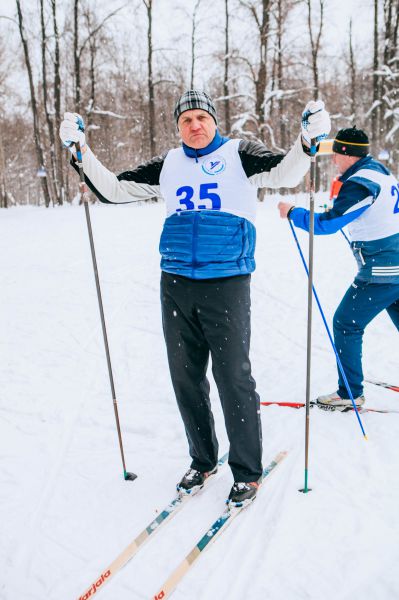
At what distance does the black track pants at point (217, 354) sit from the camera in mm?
2588

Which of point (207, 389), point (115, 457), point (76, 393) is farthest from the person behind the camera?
point (76, 393)

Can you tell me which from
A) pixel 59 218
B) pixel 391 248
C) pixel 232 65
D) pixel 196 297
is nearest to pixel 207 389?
pixel 196 297

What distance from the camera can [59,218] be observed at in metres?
15.3

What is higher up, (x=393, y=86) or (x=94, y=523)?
(x=393, y=86)

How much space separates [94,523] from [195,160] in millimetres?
2345

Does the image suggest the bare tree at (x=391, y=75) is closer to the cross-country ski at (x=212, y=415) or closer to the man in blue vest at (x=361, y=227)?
the cross-country ski at (x=212, y=415)

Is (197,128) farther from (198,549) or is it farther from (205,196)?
(198,549)

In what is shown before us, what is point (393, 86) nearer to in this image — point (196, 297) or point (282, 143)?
point (282, 143)

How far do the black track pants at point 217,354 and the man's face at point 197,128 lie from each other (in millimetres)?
831

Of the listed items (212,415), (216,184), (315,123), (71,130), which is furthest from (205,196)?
(212,415)

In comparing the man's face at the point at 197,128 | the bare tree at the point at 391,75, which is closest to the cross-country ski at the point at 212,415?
the man's face at the point at 197,128

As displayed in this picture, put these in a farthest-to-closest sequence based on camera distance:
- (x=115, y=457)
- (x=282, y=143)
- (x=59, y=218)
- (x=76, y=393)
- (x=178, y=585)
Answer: (x=282, y=143)
(x=59, y=218)
(x=76, y=393)
(x=115, y=457)
(x=178, y=585)

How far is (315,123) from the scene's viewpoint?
2338 mm

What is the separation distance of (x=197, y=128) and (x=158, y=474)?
239cm
